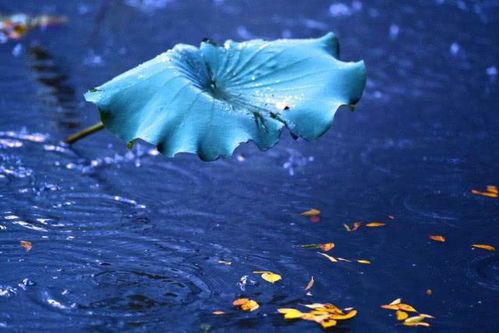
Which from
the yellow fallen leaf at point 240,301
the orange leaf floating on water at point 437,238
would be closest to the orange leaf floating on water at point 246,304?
the yellow fallen leaf at point 240,301

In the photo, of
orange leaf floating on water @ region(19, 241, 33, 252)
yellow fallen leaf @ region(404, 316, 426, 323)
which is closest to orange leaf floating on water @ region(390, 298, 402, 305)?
yellow fallen leaf @ region(404, 316, 426, 323)

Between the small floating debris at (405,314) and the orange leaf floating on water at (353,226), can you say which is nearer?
the small floating debris at (405,314)

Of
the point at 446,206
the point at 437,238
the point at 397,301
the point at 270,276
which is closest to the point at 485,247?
the point at 437,238

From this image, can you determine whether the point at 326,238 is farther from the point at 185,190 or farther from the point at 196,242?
the point at 185,190

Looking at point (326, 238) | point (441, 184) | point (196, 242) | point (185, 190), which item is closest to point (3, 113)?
point (185, 190)

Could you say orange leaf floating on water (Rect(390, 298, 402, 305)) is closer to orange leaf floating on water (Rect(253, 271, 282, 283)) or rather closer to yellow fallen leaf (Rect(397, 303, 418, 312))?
yellow fallen leaf (Rect(397, 303, 418, 312))

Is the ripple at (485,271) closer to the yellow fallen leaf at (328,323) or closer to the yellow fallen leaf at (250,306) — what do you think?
the yellow fallen leaf at (328,323)
